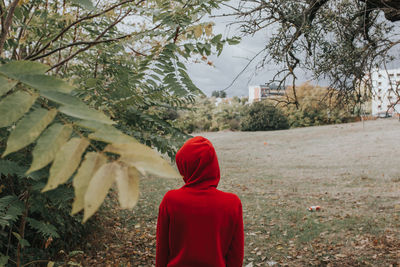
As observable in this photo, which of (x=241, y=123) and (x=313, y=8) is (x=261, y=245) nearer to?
(x=313, y=8)

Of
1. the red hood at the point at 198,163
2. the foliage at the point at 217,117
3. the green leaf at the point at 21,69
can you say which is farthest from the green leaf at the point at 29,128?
the foliage at the point at 217,117

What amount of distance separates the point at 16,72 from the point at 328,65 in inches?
241

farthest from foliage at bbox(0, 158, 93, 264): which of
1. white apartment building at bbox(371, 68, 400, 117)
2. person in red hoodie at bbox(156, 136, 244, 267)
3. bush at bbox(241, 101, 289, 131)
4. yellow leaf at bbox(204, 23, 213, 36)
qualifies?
bush at bbox(241, 101, 289, 131)

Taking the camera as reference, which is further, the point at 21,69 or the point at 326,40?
the point at 326,40

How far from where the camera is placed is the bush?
102 feet

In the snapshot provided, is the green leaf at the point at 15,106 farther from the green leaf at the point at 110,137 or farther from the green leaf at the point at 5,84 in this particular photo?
the green leaf at the point at 110,137

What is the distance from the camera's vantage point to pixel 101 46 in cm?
335

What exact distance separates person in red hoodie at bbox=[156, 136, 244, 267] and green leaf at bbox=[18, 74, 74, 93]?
1435 millimetres

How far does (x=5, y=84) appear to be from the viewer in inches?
29.2

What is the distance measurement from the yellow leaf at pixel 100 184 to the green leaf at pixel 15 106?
251 mm

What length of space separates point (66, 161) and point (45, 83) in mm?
220

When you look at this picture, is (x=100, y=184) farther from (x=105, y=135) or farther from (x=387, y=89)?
(x=387, y=89)

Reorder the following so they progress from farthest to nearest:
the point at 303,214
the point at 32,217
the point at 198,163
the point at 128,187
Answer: the point at 303,214, the point at 32,217, the point at 198,163, the point at 128,187

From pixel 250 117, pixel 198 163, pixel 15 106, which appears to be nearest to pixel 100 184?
pixel 15 106
